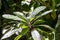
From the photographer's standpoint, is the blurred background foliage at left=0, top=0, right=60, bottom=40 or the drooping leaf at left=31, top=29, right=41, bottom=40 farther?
the blurred background foliage at left=0, top=0, right=60, bottom=40

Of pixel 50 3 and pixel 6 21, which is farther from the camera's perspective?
pixel 6 21

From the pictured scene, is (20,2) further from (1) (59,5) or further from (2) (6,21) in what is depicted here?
(1) (59,5)

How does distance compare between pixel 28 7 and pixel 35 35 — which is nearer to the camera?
pixel 35 35

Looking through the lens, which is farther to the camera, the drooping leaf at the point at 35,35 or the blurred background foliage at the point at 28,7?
the blurred background foliage at the point at 28,7

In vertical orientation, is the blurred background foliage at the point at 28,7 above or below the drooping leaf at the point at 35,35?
above

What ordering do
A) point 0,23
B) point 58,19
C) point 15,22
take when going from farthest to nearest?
1. point 0,23
2. point 15,22
3. point 58,19

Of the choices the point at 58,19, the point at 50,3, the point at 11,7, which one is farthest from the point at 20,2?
the point at 58,19

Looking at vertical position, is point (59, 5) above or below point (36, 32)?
above

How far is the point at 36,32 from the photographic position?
35.0 inches

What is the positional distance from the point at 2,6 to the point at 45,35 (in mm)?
492

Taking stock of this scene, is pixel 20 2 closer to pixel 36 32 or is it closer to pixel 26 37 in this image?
pixel 26 37

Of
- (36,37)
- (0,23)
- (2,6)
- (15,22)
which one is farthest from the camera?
(2,6)

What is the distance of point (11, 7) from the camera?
130 cm

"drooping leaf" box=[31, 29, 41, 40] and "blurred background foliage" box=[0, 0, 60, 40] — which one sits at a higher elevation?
"blurred background foliage" box=[0, 0, 60, 40]
